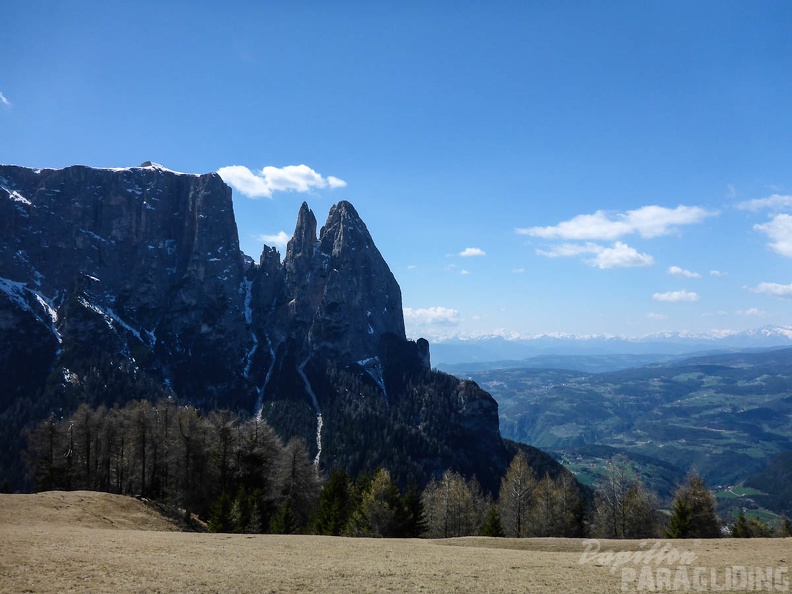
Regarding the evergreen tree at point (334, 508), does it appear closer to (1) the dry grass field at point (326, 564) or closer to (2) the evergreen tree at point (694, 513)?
(1) the dry grass field at point (326, 564)

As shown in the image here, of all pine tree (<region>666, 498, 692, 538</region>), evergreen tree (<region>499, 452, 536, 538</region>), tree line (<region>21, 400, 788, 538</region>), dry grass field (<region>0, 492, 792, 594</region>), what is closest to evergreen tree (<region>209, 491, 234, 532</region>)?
tree line (<region>21, 400, 788, 538</region>)

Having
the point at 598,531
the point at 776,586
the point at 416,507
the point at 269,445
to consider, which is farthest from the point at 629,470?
the point at 269,445

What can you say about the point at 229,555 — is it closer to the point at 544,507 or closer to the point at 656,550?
the point at 656,550

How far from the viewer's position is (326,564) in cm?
3002

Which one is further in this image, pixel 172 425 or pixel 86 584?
pixel 172 425

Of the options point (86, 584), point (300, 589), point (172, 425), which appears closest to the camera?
point (86, 584)

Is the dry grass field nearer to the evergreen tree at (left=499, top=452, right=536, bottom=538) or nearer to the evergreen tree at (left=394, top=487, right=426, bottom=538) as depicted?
the evergreen tree at (left=394, top=487, right=426, bottom=538)

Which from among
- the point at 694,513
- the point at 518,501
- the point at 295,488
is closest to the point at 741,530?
the point at 694,513

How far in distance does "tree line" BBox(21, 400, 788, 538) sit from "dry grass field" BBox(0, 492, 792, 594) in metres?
19.4

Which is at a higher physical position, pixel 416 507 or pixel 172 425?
pixel 172 425

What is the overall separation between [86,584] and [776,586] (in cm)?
3688

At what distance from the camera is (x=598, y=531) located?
6538 centimetres

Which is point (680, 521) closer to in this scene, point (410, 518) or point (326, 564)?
point (410, 518)

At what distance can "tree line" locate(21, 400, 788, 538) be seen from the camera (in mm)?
60969
